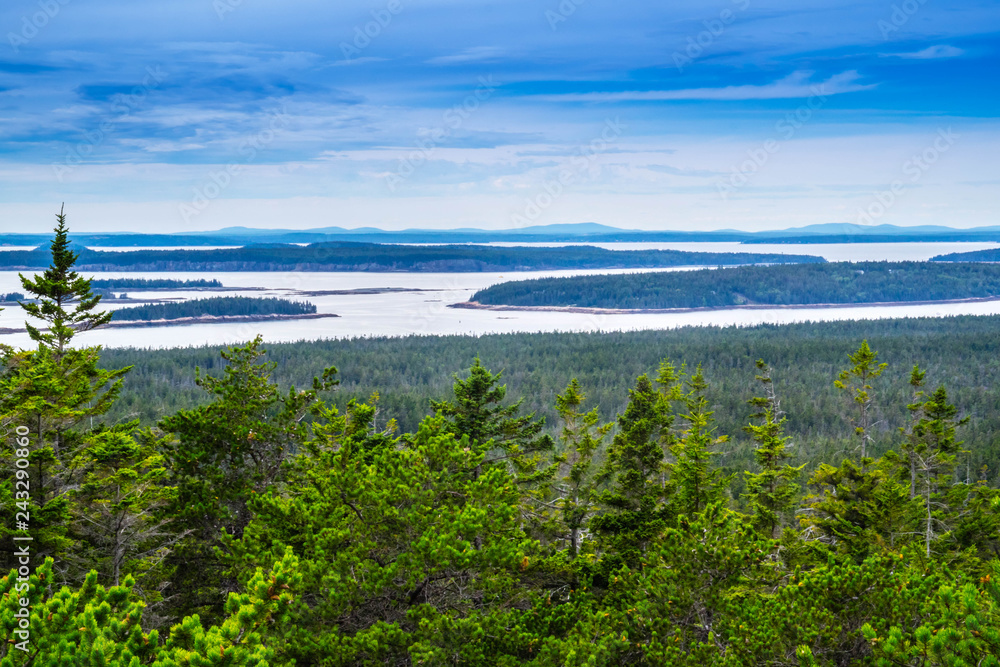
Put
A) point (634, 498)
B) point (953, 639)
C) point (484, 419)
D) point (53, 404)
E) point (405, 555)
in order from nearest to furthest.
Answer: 1. point (953, 639)
2. point (405, 555)
3. point (53, 404)
4. point (634, 498)
5. point (484, 419)

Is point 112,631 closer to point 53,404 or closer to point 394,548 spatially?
point 394,548

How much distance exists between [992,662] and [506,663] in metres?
7.32

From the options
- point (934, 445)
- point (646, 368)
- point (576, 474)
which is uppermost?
point (934, 445)

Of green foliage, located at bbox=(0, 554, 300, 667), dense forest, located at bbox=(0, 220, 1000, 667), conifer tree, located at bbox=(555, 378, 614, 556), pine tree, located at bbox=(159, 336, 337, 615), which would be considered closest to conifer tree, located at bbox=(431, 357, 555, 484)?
dense forest, located at bbox=(0, 220, 1000, 667)

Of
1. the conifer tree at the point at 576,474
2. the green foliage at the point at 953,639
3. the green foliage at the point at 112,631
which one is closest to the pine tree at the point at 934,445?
the conifer tree at the point at 576,474

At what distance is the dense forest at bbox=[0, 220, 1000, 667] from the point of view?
1068cm

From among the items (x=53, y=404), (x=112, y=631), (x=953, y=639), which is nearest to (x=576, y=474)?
(x=53, y=404)

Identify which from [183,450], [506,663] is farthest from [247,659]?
[183,450]

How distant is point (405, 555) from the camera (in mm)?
14219

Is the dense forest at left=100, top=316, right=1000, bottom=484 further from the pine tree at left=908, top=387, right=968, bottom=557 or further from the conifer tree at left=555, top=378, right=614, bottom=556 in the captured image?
the conifer tree at left=555, top=378, right=614, bottom=556

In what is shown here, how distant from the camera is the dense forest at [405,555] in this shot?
10680 mm

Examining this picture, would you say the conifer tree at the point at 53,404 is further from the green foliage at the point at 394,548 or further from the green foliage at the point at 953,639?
the green foliage at the point at 953,639

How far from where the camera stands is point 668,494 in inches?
822

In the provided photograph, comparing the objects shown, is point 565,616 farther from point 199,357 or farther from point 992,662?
point 199,357
